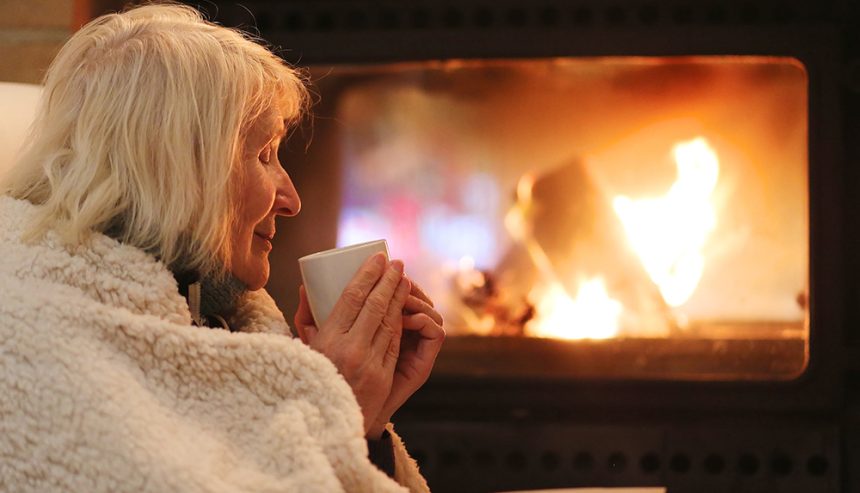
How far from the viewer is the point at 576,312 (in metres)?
1.86

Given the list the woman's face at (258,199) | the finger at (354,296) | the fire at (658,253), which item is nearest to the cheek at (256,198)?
the woman's face at (258,199)

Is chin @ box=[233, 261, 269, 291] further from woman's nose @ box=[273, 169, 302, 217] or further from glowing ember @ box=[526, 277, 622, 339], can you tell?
glowing ember @ box=[526, 277, 622, 339]

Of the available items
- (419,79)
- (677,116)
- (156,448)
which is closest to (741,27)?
(677,116)

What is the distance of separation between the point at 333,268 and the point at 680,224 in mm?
1053

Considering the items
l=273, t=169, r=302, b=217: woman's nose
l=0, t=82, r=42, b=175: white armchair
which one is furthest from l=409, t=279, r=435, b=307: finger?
l=0, t=82, r=42, b=175: white armchair

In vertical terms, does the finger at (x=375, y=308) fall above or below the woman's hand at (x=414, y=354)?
above

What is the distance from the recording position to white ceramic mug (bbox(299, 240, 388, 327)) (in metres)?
0.93

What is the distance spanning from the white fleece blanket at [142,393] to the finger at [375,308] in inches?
2.9

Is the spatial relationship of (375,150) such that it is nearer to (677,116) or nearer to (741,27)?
(677,116)

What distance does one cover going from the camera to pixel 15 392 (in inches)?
29.6

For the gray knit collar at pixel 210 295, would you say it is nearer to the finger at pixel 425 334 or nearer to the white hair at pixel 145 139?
the white hair at pixel 145 139

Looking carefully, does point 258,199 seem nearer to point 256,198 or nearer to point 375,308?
point 256,198

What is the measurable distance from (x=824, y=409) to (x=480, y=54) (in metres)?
0.78

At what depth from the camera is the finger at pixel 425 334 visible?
0.98 metres
